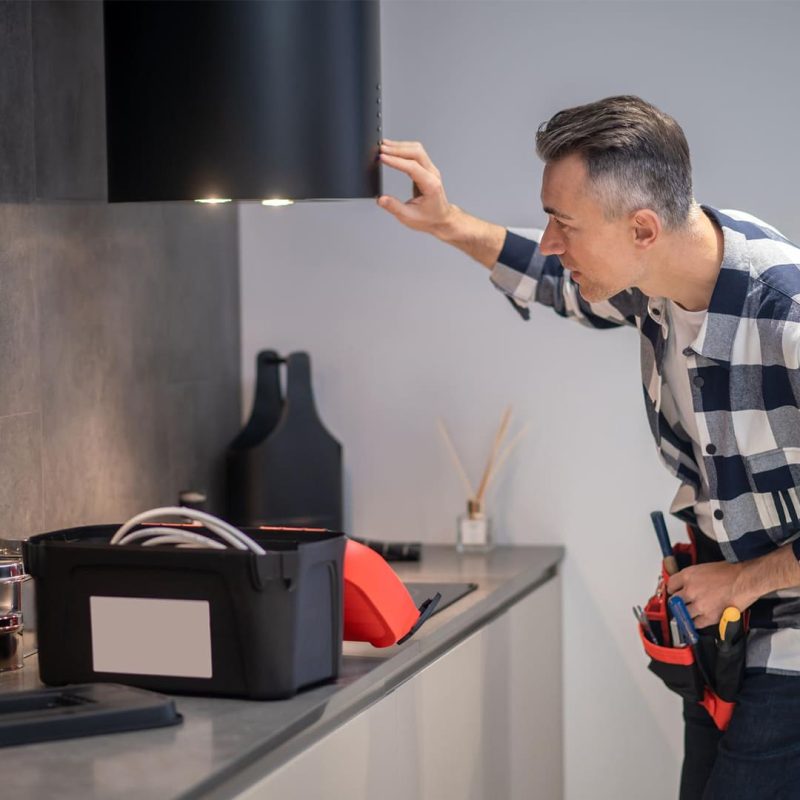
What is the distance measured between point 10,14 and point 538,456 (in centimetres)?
139

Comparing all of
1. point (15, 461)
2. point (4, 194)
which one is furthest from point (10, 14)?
point (15, 461)

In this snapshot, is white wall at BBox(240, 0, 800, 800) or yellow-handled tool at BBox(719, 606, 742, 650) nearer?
yellow-handled tool at BBox(719, 606, 742, 650)

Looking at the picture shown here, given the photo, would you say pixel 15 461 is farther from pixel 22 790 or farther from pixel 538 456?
pixel 538 456

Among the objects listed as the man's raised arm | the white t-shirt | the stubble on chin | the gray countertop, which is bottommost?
the gray countertop

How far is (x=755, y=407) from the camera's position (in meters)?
1.87

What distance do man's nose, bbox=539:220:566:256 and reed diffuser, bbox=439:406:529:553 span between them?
0.95m

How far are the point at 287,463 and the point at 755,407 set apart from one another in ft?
3.89

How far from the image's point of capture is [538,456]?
2908 millimetres

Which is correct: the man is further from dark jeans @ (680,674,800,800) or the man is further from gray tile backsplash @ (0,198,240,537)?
gray tile backsplash @ (0,198,240,537)

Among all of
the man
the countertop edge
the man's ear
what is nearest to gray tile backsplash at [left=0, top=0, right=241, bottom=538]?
the countertop edge

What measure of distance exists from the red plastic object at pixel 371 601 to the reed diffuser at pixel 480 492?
961 mm

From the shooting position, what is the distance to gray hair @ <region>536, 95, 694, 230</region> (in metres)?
1.86

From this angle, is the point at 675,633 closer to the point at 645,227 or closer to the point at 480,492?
the point at 645,227

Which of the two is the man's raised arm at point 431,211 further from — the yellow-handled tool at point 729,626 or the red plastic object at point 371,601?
the yellow-handled tool at point 729,626
